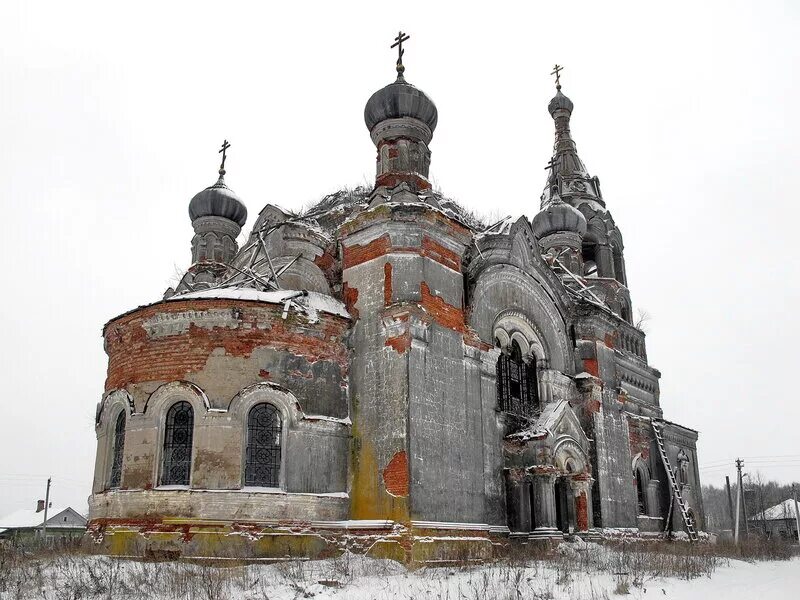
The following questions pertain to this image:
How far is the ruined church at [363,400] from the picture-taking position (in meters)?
12.0

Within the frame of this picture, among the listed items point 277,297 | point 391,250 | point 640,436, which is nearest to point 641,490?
point 640,436

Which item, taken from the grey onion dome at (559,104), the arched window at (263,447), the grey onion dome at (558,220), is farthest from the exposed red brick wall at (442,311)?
the grey onion dome at (559,104)

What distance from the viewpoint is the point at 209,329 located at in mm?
12656

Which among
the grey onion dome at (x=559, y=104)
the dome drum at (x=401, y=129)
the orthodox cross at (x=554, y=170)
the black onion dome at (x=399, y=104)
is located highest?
the grey onion dome at (x=559, y=104)

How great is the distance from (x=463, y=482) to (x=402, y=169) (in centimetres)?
627

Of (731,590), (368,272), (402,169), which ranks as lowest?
(731,590)

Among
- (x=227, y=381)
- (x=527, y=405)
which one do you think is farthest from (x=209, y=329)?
(x=527, y=405)

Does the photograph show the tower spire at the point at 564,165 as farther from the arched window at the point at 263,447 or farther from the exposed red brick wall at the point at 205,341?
the arched window at the point at 263,447

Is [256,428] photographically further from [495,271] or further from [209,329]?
[495,271]

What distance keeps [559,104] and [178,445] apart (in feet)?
64.7

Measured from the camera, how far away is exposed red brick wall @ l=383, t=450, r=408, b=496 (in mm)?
11930

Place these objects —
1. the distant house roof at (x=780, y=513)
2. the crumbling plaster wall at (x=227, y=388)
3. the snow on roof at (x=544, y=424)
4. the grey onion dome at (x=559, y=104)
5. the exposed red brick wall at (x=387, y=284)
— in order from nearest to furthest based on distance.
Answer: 1. the crumbling plaster wall at (x=227, y=388)
2. the exposed red brick wall at (x=387, y=284)
3. the snow on roof at (x=544, y=424)
4. the grey onion dome at (x=559, y=104)
5. the distant house roof at (x=780, y=513)

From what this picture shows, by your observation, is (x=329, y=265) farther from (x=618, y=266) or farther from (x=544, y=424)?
(x=618, y=266)

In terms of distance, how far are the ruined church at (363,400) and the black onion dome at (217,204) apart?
13.4ft
